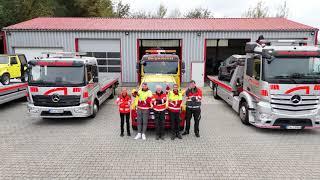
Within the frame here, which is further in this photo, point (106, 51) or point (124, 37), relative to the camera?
point (106, 51)

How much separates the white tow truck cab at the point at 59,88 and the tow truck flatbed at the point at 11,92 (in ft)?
9.17

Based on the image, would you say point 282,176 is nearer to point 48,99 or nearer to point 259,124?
point 259,124

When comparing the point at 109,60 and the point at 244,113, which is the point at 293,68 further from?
the point at 109,60

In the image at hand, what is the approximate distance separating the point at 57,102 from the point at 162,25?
38.2 ft

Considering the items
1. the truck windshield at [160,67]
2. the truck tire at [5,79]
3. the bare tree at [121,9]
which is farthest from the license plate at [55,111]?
the bare tree at [121,9]

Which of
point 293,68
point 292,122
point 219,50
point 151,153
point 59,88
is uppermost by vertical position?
point 219,50

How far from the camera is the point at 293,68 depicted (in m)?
7.75

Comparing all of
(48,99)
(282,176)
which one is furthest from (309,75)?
(48,99)

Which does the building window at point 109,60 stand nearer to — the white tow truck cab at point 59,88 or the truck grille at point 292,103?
the white tow truck cab at point 59,88

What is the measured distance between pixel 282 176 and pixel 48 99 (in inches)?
291

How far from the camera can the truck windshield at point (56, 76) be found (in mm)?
8664

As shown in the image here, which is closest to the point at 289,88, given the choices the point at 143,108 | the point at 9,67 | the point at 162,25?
the point at 143,108

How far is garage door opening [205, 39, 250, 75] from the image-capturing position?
74.9 feet

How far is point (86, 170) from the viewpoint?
555cm
